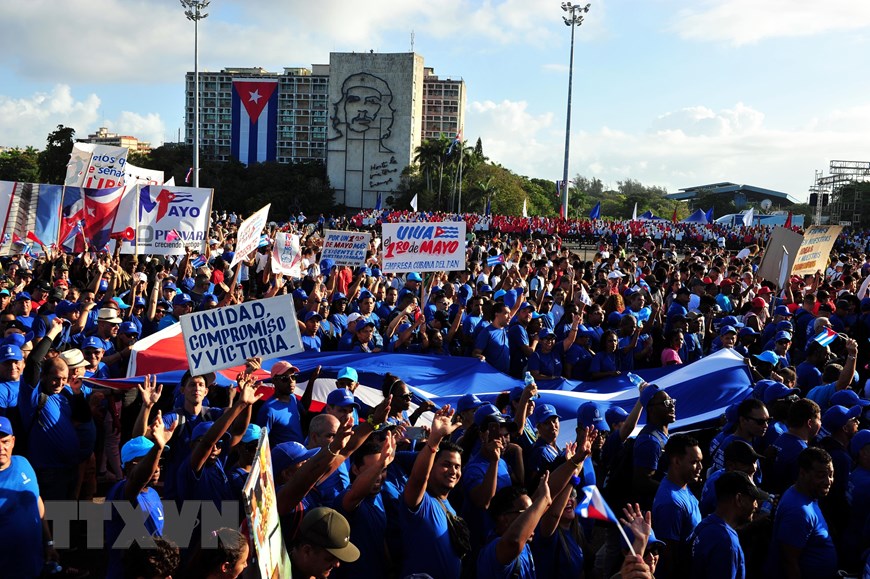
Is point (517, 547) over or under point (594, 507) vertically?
under

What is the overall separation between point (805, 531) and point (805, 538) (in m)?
0.04

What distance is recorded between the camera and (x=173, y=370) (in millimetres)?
7809

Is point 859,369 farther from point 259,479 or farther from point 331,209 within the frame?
point 331,209

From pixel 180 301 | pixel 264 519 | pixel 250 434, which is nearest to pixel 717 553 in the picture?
pixel 264 519

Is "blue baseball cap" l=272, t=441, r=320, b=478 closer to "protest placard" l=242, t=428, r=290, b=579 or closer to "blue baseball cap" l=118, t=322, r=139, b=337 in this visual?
"protest placard" l=242, t=428, r=290, b=579

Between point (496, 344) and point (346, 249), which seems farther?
point (346, 249)

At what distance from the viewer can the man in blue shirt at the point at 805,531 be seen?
436cm

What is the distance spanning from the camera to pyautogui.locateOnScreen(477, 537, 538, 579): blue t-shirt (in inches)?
151

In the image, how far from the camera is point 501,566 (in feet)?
12.6

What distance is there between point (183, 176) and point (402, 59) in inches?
1256

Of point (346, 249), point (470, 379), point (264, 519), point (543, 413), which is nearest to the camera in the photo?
point (264, 519)

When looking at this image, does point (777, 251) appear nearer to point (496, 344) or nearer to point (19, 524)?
point (496, 344)

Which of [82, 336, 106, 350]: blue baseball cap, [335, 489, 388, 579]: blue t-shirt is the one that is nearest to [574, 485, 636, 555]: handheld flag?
[335, 489, 388, 579]: blue t-shirt

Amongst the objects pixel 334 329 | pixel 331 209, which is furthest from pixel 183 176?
pixel 334 329
